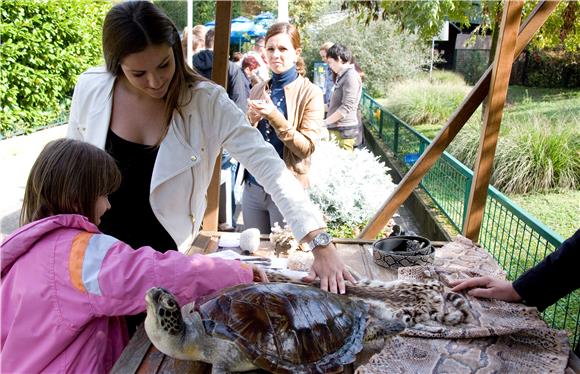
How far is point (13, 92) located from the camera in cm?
823

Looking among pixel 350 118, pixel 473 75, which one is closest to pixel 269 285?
pixel 350 118

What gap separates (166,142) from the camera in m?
2.12

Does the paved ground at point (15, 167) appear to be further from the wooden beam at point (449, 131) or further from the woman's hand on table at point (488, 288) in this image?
the woman's hand on table at point (488, 288)

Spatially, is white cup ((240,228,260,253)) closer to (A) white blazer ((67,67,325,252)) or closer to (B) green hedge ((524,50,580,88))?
(A) white blazer ((67,67,325,252))

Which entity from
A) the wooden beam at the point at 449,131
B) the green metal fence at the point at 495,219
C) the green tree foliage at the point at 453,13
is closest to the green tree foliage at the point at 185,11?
the green metal fence at the point at 495,219

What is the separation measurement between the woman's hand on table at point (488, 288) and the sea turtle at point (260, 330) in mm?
493

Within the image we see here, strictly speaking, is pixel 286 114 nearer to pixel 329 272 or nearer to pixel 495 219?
pixel 329 272

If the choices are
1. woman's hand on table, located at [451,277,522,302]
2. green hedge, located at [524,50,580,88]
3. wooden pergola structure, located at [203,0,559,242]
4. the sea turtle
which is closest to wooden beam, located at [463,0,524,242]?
wooden pergola structure, located at [203,0,559,242]

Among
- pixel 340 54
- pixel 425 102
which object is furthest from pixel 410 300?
pixel 425 102

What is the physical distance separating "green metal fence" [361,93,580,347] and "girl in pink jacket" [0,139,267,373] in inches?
65.5

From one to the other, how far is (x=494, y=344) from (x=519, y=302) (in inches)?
11.9

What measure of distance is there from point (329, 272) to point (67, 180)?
105 centimetres

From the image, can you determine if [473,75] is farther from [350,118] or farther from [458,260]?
[458,260]

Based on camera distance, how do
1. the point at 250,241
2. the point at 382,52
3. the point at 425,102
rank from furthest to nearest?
the point at 382,52 < the point at 425,102 < the point at 250,241
